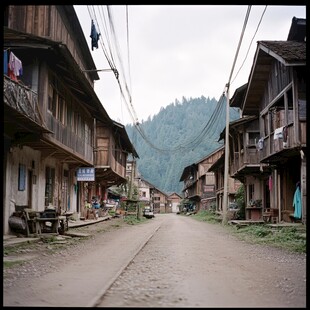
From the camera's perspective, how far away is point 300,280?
7984mm

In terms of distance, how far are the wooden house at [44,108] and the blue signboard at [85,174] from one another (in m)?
0.47

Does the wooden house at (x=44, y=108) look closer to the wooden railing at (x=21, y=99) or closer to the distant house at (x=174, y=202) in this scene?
the wooden railing at (x=21, y=99)

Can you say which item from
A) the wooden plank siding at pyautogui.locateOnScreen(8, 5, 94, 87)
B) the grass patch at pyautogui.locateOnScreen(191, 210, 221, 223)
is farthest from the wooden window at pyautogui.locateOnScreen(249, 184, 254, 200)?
the wooden plank siding at pyautogui.locateOnScreen(8, 5, 94, 87)

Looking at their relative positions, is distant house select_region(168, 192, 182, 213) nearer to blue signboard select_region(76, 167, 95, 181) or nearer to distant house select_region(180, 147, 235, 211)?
distant house select_region(180, 147, 235, 211)

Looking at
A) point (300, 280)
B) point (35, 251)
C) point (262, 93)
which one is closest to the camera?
point (300, 280)

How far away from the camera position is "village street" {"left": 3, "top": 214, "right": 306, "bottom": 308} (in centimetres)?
599

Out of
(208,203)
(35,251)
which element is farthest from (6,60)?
(208,203)

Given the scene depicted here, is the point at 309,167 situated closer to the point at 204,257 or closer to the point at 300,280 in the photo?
the point at 300,280

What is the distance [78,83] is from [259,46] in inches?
308

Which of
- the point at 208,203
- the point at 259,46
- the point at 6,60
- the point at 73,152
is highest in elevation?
the point at 259,46

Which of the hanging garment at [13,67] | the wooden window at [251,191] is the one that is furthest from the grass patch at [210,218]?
the hanging garment at [13,67]

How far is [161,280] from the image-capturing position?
25.0 ft

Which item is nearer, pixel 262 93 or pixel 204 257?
pixel 204 257

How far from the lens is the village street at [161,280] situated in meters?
5.99
